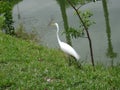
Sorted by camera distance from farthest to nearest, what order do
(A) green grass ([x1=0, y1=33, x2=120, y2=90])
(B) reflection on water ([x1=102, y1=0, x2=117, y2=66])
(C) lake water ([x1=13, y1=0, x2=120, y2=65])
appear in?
(C) lake water ([x1=13, y1=0, x2=120, y2=65]), (B) reflection on water ([x1=102, y1=0, x2=117, y2=66]), (A) green grass ([x1=0, y1=33, x2=120, y2=90])

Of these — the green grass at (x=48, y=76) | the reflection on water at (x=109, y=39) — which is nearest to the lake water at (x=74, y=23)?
the reflection on water at (x=109, y=39)

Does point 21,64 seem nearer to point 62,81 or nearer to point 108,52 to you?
point 62,81

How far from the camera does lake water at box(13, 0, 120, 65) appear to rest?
16.4 m

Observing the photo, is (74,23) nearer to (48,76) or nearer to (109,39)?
(109,39)

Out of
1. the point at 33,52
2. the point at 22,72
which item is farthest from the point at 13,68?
the point at 33,52

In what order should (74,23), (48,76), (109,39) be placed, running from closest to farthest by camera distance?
1. (48,76)
2. (109,39)
3. (74,23)

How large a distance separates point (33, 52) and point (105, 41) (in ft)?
19.4

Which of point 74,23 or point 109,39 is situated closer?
point 109,39

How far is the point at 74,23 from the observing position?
2080 centimetres

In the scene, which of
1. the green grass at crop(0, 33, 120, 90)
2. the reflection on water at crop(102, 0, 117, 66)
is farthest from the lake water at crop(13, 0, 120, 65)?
the green grass at crop(0, 33, 120, 90)

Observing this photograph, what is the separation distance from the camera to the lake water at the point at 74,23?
16438 mm

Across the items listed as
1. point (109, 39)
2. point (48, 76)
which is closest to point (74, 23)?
point (109, 39)

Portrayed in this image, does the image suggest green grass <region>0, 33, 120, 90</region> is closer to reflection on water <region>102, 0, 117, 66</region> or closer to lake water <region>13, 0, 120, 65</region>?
reflection on water <region>102, 0, 117, 66</region>

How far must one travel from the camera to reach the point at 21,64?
10.1 m
